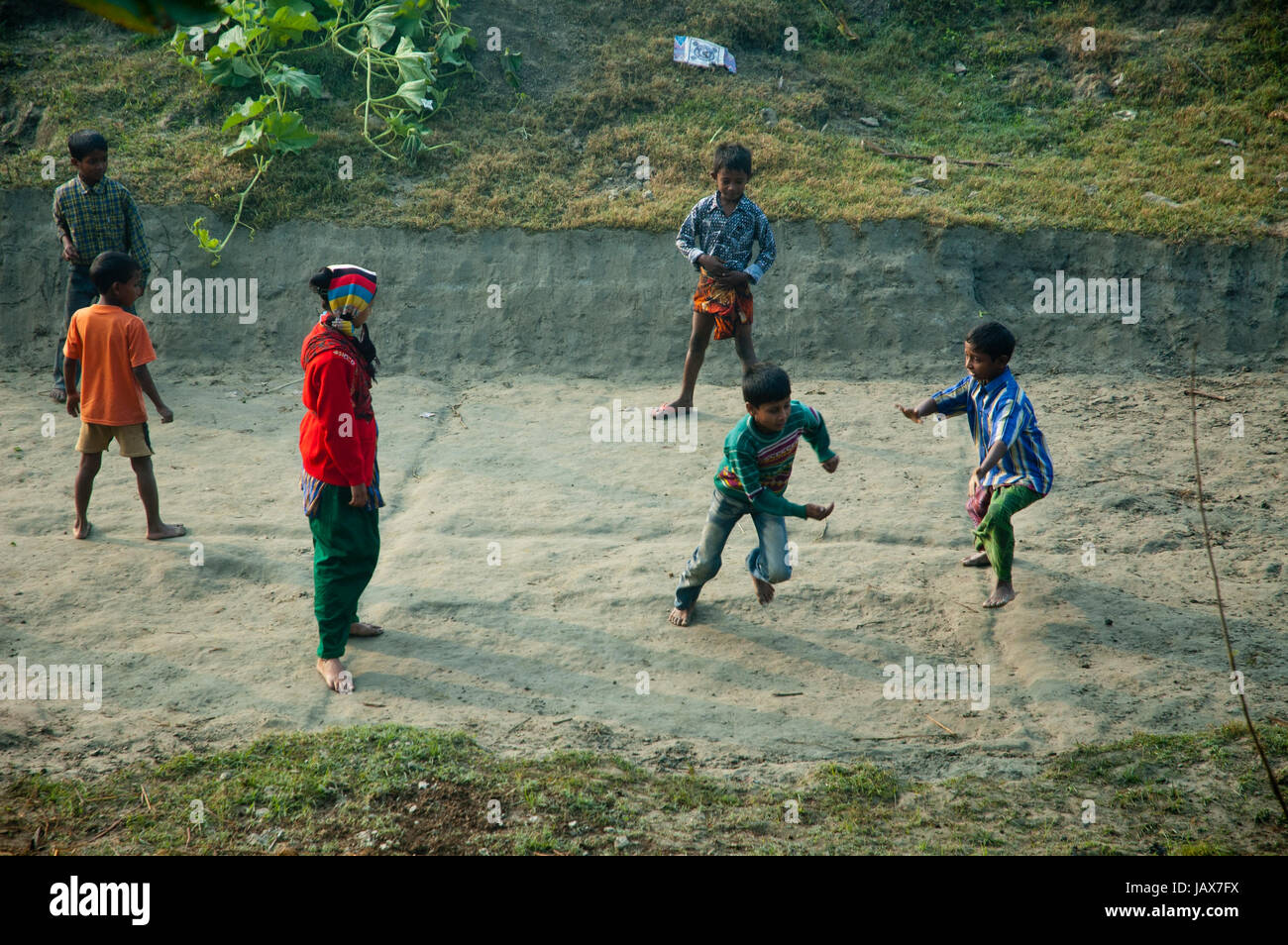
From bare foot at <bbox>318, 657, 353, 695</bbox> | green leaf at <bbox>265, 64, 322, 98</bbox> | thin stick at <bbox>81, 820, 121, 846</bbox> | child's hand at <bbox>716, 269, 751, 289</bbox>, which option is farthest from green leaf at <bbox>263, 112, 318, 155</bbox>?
thin stick at <bbox>81, 820, 121, 846</bbox>

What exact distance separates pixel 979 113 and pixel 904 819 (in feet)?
33.2

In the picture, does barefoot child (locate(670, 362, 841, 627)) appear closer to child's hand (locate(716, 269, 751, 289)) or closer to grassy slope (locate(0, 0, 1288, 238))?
child's hand (locate(716, 269, 751, 289))

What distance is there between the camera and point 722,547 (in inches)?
198

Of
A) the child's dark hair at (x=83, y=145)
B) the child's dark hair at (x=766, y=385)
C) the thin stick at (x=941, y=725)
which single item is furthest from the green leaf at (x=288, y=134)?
the thin stick at (x=941, y=725)

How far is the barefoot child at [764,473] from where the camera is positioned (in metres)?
4.50

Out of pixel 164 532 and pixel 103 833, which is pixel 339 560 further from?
pixel 164 532

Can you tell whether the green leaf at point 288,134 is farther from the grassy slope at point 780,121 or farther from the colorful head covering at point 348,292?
the colorful head covering at point 348,292

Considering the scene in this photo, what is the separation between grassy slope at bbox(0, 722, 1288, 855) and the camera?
11.6 feet

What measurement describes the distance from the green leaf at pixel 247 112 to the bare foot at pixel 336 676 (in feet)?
25.0

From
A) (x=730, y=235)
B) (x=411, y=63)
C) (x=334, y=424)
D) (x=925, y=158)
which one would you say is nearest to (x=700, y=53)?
(x=925, y=158)

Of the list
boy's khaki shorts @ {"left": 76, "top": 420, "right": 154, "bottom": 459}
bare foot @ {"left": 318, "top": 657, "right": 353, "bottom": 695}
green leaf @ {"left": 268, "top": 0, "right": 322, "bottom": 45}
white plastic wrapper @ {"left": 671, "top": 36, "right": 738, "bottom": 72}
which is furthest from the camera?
white plastic wrapper @ {"left": 671, "top": 36, "right": 738, "bottom": 72}

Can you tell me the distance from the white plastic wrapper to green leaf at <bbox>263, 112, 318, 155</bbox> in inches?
183
